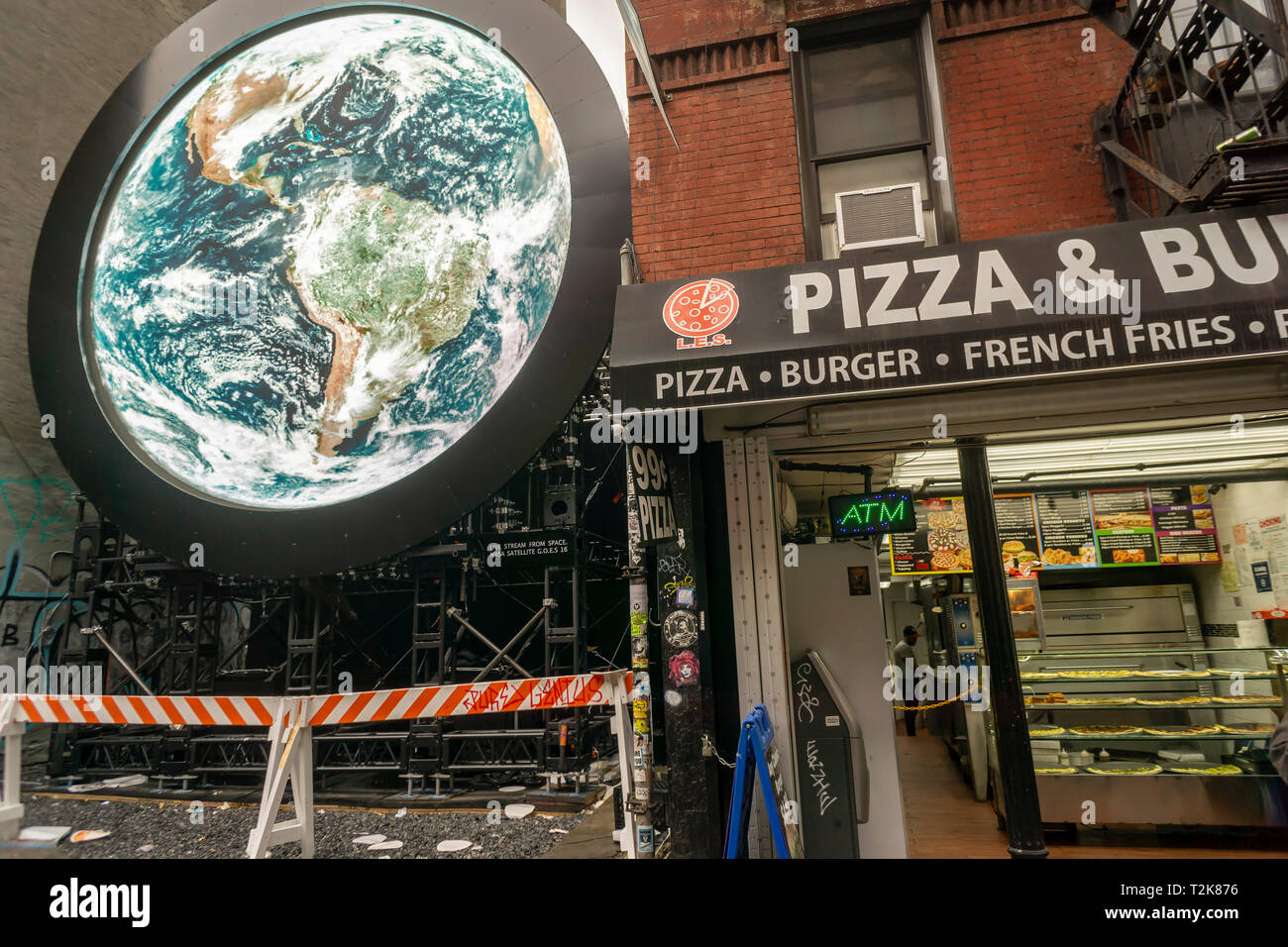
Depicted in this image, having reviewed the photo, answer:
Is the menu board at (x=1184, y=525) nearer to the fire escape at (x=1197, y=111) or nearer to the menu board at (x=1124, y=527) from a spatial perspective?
the menu board at (x=1124, y=527)

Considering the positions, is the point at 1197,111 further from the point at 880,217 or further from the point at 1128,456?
the point at 1128,456

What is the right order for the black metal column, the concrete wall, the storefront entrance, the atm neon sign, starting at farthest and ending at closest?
the concrete wall → the atm neon sign → the storefront entrance → the black metal column

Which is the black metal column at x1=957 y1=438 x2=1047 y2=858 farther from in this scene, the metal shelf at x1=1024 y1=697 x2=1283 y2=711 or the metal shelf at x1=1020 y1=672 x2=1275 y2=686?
the metal shelf at x1=1024 y1=697 x2=1283 y2=711

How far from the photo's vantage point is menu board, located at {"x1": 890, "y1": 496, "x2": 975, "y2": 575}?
804 centimetres

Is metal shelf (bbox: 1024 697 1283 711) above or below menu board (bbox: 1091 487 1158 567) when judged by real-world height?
below

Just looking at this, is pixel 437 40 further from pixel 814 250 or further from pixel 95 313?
pixel 814 250

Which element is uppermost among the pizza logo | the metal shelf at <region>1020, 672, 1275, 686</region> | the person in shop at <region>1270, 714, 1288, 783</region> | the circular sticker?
the pizza logo

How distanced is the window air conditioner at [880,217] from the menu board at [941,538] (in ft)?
11.7

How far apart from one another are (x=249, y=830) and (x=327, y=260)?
321 inches

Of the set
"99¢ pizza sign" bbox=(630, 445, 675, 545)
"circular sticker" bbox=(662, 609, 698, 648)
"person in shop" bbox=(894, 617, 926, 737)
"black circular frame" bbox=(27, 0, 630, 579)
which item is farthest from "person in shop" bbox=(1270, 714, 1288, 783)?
"black circular frame" bbox=(27, 0, 630, 579)

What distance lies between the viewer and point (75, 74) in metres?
13.4

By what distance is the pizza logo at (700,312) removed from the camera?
4.78 metres

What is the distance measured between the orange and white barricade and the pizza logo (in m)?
2.87

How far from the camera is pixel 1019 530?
7.34 m
